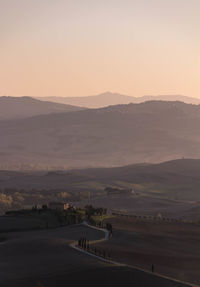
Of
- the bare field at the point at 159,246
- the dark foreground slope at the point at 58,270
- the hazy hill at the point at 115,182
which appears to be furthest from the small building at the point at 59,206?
the hazy hill at the point at 115,182

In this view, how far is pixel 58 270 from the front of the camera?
3897cm

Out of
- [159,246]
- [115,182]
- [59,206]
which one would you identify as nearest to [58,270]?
[159,246]

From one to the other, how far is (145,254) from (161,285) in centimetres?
1411

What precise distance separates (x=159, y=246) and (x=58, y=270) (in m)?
19.3

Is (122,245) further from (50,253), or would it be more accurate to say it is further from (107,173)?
(107,173)

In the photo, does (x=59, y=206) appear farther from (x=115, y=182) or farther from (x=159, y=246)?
(x=115, y=182)

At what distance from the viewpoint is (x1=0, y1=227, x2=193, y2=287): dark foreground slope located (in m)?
36.2

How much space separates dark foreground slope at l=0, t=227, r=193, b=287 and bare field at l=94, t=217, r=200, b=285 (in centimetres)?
338

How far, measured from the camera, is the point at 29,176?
18112 centimetres

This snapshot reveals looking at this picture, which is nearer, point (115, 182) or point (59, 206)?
point (59, 206)

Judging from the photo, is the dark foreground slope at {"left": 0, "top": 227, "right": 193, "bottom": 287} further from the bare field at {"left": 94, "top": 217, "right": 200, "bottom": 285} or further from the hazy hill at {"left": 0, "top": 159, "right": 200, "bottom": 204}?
the hazy hill at {"left": 0, "top": 159, "right": 200, "bottom": 204}

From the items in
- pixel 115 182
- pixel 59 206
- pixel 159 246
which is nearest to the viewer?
pixel 159 246

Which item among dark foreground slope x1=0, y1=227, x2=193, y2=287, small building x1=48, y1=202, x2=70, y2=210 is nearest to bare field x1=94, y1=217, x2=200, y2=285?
dark foreground slope x1=0, y1=227, x2=193, y2=287

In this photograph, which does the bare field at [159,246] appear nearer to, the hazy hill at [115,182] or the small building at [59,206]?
the small building at [59,206]
